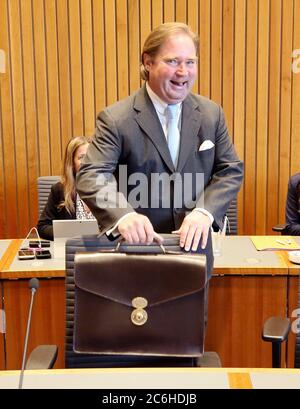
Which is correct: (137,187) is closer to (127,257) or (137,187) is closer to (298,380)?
(127,257)

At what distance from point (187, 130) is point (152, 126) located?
14cm

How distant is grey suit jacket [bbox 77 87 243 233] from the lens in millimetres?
2131

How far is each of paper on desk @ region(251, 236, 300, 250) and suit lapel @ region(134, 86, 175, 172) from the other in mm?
1012

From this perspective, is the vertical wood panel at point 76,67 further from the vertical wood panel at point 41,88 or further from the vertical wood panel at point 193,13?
the vertical wood panel at point 193,13

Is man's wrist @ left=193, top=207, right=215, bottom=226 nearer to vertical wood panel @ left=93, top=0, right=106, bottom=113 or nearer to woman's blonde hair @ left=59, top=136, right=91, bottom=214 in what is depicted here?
woman's blonde hair @ left=59, top=136, right=91, bottom=214

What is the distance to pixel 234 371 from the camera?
151 cm

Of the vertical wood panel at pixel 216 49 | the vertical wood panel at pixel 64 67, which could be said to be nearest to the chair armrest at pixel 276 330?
the vertical wood panel at pixel 216 49

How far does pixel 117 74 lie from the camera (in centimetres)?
475

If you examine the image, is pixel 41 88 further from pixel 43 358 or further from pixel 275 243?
pixel 43 358

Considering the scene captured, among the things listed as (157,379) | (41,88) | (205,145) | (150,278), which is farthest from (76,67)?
(157,379)

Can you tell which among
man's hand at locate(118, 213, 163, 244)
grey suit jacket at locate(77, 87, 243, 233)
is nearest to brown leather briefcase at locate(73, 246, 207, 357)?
man's hand at locate(118, 213, 163, 244)

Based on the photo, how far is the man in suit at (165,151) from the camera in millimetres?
2018
